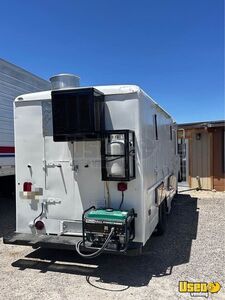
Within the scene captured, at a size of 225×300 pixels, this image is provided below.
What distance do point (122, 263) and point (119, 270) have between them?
A: 27cm

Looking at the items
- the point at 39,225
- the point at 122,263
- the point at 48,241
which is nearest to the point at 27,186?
the point at 39,225

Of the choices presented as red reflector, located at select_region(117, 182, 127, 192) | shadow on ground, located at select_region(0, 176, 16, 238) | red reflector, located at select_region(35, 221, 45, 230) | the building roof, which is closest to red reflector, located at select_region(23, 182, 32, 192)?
red reflector, located at select_region(35, 221, 45, 230)

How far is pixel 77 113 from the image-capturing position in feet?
13.9

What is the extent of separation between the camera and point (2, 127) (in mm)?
7844

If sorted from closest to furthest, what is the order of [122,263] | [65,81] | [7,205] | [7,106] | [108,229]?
[108,229] < [122,263] < [65,81] < [7,106] < [7,205]

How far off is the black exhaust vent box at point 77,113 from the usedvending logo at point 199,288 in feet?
7.57

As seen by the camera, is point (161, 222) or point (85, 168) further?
point (161, 222)

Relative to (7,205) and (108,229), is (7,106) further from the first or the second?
(108,229)

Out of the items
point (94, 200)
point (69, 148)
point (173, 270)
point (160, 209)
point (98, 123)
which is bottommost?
point (173, 270)

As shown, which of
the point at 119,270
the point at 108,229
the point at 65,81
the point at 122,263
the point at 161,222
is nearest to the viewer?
the point at 108,229

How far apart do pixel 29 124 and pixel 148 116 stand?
1917mm

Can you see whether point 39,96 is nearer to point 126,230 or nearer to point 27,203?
point 27,203

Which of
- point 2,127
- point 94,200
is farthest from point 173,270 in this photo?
point 2,127

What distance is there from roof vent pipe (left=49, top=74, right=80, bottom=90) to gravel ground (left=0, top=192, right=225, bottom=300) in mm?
2851
